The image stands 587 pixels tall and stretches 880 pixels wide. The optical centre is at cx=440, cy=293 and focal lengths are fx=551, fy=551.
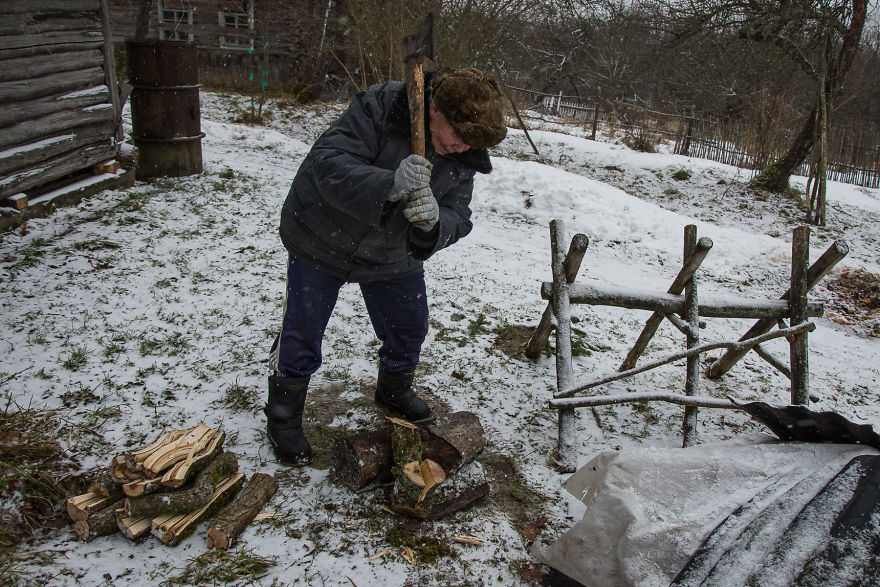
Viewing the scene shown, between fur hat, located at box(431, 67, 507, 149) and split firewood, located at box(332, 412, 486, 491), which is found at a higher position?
fur hat, located at box(431, 67, 507, 149)

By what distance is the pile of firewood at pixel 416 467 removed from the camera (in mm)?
2328

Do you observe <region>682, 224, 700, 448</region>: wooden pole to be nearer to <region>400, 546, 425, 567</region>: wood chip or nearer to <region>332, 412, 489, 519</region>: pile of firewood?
<region>332, 412, 489, 519</region>: pile of firewood

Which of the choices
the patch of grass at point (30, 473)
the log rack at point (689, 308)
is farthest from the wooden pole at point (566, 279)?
the patch of grass at point (30, 473)

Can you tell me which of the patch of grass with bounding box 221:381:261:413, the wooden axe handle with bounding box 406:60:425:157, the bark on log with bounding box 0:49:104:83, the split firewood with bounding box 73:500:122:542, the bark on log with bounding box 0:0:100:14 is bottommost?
the patch of grass with bounding box 221:381:261:413

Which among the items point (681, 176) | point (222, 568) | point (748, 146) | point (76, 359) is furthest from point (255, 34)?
point (222, 568)

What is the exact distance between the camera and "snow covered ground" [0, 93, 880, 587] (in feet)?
7.23

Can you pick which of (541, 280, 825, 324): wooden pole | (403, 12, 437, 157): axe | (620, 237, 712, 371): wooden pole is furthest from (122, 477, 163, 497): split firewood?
(620, 237, 712, 371): wooden pole

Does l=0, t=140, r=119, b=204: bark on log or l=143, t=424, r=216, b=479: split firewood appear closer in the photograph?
l=143, t=424, r=216, b=479: split firewood

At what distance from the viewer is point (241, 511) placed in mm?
2240

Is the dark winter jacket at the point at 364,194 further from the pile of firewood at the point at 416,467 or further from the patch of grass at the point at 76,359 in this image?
the patch of grass at the point at 76,359

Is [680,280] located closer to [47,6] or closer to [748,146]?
[47,6]

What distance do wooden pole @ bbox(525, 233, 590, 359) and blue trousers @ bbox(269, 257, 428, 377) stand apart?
0.91m

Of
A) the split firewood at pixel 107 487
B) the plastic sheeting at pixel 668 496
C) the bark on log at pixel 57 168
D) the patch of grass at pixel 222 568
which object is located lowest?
the patch of grass at pixel 222 568

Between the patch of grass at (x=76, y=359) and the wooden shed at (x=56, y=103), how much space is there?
232 cm
